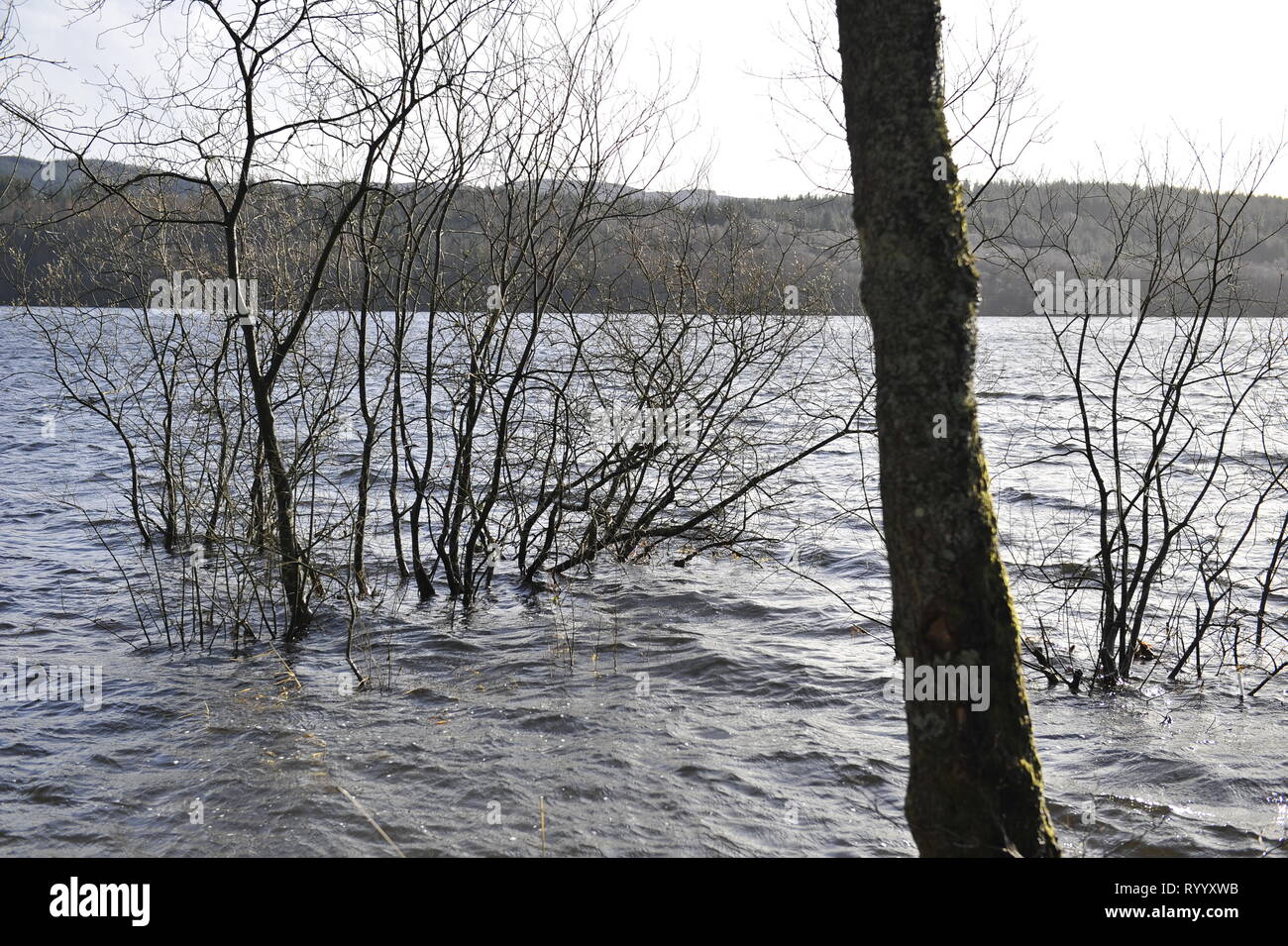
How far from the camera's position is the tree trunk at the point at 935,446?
3.64 m

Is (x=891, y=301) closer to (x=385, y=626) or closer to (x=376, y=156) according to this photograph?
(x=376, y=156)

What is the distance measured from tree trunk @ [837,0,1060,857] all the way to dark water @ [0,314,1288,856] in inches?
73.5

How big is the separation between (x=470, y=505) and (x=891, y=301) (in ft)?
23.3

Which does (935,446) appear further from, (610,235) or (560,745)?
(610,235)

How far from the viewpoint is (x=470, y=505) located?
10.2 meters

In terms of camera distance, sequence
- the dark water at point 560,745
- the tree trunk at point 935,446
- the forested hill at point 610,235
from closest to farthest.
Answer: the tree trunk at point 935,446
the dark water at point 560,745
the forested hill at point 610,235

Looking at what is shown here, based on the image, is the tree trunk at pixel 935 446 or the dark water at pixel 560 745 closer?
the tree trunk at pixel 935 446

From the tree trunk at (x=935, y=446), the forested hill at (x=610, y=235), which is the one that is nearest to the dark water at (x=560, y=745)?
the tree trunk at (x=935, y=446)

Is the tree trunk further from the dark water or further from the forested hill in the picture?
the forested hill

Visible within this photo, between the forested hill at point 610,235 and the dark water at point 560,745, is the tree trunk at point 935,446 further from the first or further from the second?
the forested hill at point 610,235

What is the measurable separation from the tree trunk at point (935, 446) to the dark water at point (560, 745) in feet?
6.13

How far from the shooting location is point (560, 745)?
6828 mm

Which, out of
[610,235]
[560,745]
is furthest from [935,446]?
[610,235]
